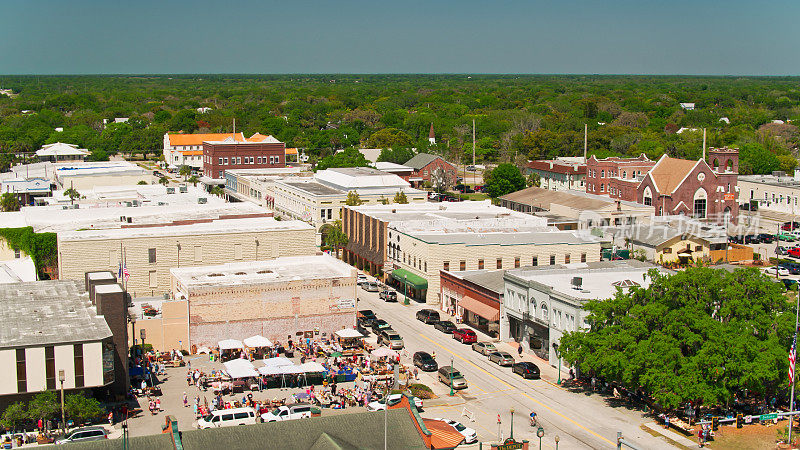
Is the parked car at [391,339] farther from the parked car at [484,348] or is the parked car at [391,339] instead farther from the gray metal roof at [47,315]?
the gray metal roof at [47,315]

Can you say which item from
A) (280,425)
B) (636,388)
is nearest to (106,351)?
(280,425)

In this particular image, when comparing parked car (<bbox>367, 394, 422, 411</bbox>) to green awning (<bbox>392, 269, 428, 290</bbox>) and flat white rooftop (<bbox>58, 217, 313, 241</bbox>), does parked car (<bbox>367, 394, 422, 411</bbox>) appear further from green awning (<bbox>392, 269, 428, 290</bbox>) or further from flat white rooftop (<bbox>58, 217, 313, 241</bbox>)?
flat white rooftop (<bbox>58, 217, 313, 241</bbox>)

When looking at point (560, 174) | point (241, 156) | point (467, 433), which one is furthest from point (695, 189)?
point (241, 156)

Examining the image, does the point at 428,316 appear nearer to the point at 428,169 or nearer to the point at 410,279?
the point at 410,279

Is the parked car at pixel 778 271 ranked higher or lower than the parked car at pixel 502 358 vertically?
higher

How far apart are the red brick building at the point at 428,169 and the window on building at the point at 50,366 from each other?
94.1 metres

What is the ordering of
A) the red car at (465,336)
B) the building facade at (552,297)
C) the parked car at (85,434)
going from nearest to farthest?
the parked car at (85,434)
the building facade at (552,297)
the red car at (465,336)

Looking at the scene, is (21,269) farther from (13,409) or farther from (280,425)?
(280,425)

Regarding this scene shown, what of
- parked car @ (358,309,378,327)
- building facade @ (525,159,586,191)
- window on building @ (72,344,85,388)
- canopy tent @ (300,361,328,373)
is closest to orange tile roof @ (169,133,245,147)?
building facade @ (525,159,586,191)

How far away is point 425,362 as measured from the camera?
55844 mm

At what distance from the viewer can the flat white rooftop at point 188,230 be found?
231ft

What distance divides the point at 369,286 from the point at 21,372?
36.3m

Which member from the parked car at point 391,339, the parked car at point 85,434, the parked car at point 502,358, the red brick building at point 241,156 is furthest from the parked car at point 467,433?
the red brick building at point 241,156

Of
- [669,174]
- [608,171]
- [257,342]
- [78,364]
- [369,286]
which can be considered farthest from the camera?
[608,171]
